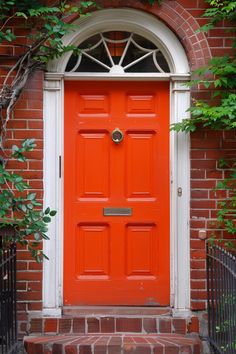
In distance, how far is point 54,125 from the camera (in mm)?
6340

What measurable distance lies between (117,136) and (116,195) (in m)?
0.59

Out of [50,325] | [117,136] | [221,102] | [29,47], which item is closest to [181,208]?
[117,136]

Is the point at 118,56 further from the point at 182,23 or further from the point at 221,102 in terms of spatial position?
the point at 221,102

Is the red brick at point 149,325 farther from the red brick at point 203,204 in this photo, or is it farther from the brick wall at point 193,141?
the red brick at point 203,204

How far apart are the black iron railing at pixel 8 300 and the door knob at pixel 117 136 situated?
1.45 meters

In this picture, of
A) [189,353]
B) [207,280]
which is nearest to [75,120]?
[207,280]

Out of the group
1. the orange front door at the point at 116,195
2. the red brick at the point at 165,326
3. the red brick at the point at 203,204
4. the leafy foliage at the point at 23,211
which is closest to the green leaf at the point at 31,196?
the leafy foliage at the point at 23,211

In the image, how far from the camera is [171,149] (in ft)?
21.1

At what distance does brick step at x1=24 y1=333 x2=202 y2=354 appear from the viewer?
18.7ft

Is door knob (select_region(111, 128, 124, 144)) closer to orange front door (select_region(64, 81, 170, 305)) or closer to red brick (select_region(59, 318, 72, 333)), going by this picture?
orange front door (select_region(64, 81, 170, 305))

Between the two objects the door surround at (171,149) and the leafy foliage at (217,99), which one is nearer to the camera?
the leafy foliage at (217,99)

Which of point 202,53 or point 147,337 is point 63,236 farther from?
point 202,53

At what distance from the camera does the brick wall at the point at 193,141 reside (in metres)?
6.23

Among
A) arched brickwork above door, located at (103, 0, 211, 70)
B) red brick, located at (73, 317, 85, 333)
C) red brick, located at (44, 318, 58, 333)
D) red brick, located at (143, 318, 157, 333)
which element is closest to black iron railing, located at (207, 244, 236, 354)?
→ red brick, located at (143, 318, 157, 333)
